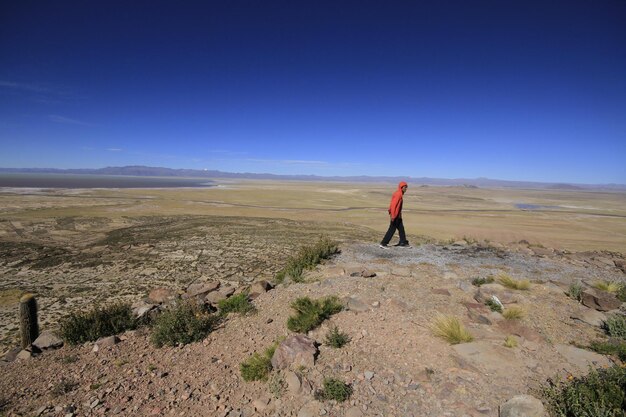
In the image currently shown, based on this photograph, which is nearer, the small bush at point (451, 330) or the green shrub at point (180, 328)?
the small bush at point (451, 330)

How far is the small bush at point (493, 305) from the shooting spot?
6.75 metres

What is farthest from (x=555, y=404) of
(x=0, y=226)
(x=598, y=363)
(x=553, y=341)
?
(x=0, y=226)

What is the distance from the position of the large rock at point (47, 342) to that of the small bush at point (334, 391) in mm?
5463

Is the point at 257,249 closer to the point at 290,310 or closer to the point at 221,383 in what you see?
the point at 290,310

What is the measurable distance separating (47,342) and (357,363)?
241 inches

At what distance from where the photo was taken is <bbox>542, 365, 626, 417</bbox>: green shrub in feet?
11.4

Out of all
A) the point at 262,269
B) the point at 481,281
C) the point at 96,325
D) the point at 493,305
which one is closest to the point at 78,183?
the point at 262,269

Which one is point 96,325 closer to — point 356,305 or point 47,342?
point 47,342

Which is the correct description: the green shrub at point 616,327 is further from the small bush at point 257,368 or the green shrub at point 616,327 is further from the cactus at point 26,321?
the cactus at point 26,321

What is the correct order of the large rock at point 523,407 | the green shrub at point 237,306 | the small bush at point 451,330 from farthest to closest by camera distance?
the green shrub at point 237,306 < the small bush at point 451,330 < the large rock at point 523,407

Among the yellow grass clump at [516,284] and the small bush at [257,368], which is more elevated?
the yellow grass clump at [516,284]

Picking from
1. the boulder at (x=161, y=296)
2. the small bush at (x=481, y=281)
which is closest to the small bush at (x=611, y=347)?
the small bush at (x=481, y=281)

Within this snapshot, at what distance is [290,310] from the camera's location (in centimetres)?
698

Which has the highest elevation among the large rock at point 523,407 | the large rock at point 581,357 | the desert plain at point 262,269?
the large rock at point 523,407
